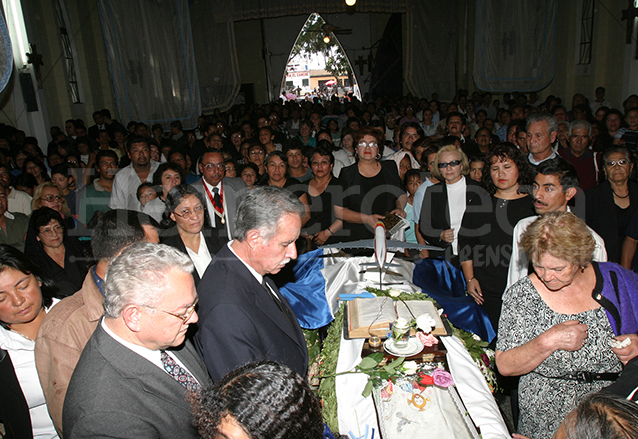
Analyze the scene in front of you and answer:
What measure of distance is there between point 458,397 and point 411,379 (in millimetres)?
201

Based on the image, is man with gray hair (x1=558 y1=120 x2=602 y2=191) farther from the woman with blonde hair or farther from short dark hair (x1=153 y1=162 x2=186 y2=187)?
the woman with blonde hair

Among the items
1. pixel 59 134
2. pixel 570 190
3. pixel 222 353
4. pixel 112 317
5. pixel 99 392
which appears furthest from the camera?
pixel 59 134

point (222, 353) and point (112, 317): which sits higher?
point (112, 317)

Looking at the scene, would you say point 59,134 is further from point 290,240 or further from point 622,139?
point 622,139

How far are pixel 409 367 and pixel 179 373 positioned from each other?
3.10ft

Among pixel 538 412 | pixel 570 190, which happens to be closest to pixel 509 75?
pixel 570 190

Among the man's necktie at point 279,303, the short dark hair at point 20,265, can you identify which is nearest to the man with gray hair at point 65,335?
the short dark hair at point 20,265

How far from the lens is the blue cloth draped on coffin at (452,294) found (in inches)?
108

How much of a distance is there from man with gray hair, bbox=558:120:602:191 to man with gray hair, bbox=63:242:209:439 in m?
4.82

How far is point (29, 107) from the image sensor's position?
28.7 feet

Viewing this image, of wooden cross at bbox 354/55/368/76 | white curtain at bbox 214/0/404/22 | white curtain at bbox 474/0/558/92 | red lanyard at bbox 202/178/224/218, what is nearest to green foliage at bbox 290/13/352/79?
wooden cross at bbox 354/55/368/76

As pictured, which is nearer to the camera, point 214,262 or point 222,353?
point 222,353

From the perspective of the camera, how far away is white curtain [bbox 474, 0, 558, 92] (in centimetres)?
891

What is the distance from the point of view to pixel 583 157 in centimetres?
475
